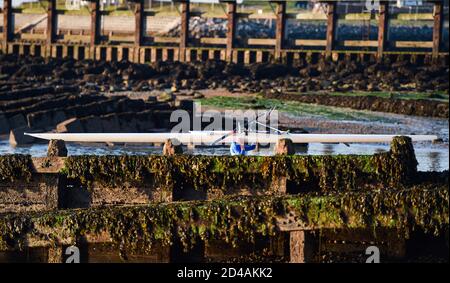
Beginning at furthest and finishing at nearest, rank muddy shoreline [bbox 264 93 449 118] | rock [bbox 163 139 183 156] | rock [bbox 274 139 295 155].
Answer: muddy shoreline [bbox 264 93 449 118] → rock [bbox 163 139 183 156] → rock [bbox 274 139 295 155]

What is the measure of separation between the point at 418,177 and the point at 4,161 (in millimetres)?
7724

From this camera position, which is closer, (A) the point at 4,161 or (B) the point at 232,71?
(A) the point at 4,161

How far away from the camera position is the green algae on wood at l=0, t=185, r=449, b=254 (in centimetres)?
1833

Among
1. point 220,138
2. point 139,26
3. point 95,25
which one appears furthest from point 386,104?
point 95,25

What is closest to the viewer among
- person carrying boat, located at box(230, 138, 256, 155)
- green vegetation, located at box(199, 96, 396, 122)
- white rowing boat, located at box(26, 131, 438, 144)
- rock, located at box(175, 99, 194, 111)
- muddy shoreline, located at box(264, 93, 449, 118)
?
person carrying boat, located at box(230, 138, 256, 155)

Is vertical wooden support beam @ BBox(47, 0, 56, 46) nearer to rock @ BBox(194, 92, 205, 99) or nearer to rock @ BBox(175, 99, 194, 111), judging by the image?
rock @ BBox(194, 92, 205, 99)

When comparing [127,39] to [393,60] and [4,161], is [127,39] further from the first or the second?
[4,161]

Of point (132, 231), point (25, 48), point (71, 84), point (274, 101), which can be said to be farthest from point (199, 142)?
point (25, 48)

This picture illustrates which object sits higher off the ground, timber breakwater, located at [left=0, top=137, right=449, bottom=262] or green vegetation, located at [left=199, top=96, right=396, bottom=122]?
timber breakwater, located at [left=0, top=137, right=449, bottom=262]

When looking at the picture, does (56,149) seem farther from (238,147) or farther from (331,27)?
(331,27)

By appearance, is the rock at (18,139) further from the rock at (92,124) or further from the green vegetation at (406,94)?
the green vegetation at (406,94)

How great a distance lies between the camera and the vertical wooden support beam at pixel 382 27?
8288 centimetres

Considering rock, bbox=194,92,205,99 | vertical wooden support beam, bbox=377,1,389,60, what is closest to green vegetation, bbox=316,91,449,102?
rock, bbox=194,92,205,99
